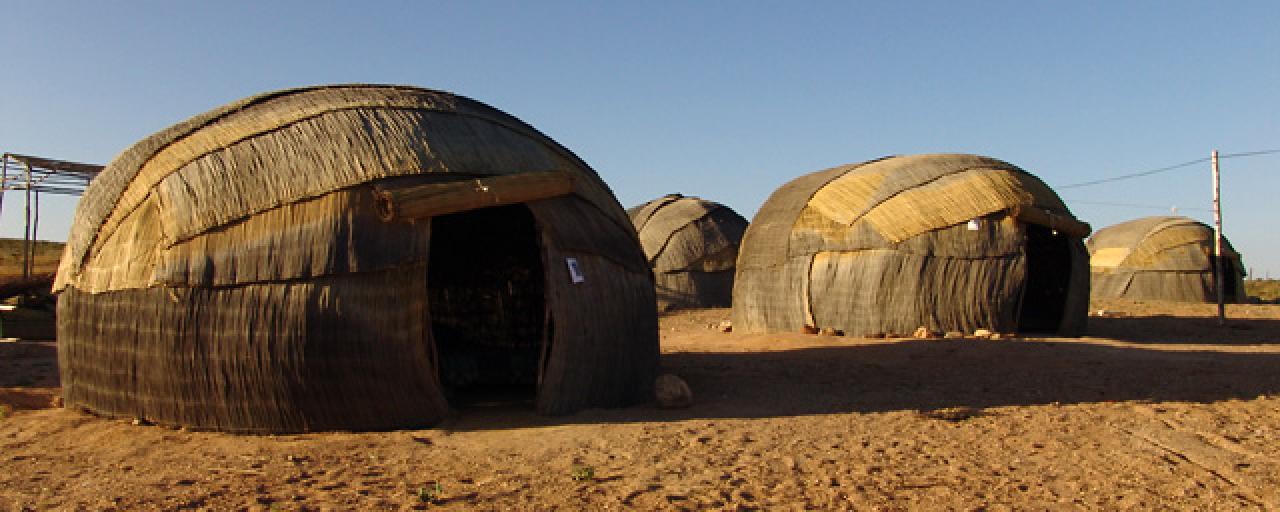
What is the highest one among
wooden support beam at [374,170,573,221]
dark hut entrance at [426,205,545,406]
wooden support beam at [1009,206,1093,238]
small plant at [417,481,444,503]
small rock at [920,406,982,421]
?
wooden support beam at [1009,206,1093,238]

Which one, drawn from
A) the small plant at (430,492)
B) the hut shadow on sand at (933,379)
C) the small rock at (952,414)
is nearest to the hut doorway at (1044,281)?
the hut shadow on sand at (933,379)

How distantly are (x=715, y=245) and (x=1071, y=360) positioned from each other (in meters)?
13.2

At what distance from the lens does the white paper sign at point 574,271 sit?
7.28 m

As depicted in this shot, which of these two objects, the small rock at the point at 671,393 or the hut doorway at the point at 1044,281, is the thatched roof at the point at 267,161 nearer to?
the small rock at the point at 671,393

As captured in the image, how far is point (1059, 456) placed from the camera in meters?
5.97

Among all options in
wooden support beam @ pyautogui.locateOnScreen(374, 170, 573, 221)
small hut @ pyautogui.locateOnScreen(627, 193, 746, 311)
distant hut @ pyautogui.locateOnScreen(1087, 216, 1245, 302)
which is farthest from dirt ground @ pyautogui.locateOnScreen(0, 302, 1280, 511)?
distant hut @ pyautogui.locateOnScreen(1087, 216, 1245, 302)

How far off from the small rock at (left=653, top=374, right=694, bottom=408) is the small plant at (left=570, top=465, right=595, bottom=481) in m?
2.14

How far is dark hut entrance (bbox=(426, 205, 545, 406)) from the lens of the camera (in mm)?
10352

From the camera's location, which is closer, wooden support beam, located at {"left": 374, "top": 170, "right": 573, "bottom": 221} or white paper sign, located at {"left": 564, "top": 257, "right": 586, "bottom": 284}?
wooden support beam, located at {"left": 374, "top": 170, "right": 573, "bottom": 221}

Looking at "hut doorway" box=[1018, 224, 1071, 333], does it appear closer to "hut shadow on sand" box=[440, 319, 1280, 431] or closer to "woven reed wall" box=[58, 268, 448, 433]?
"hut shadow on sand" box=[440, 319, 1280, 431]

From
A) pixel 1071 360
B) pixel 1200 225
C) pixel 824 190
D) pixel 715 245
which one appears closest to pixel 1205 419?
pixel 1071 360

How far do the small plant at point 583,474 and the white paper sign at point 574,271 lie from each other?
212 cm

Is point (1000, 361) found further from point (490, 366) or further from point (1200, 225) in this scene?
point (1200, 225)

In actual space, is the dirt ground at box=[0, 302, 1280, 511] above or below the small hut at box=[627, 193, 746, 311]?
below
